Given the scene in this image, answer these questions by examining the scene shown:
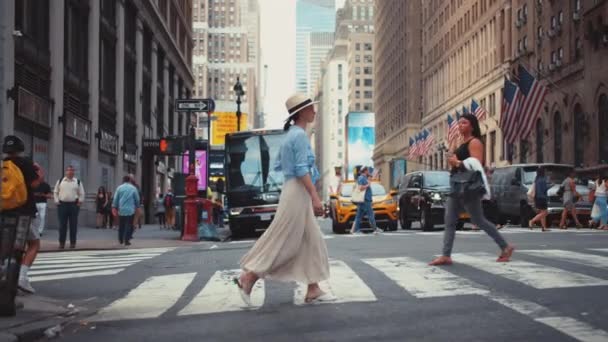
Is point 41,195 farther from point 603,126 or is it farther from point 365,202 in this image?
point 603,126

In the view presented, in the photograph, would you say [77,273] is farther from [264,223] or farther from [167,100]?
[167,100]

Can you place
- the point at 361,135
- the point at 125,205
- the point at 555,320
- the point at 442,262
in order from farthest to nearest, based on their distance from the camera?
the point at 361,135 < the point at 125,205 < the point at 442,262 < the point at 555,320

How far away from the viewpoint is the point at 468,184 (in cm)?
1025

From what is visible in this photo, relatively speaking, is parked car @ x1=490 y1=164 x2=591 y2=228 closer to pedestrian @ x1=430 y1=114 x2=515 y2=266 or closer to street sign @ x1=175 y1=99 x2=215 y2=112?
street sign @ x1=175 y1=99 x2=215 y2=112

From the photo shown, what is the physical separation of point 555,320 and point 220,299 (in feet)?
10.6

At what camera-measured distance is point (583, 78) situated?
4625 cm

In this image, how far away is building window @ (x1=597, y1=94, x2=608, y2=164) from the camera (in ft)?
141

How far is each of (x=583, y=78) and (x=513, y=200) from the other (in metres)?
21.7

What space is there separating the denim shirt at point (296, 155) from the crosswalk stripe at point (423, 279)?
5.21 ft

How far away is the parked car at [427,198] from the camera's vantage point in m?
23.5

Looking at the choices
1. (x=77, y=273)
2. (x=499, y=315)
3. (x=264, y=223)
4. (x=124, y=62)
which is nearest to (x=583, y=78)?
(x=124, y=62)

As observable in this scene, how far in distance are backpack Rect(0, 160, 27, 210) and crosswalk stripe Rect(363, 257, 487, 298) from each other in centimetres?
389

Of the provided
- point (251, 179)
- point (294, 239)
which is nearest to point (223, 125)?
point (251, 179)

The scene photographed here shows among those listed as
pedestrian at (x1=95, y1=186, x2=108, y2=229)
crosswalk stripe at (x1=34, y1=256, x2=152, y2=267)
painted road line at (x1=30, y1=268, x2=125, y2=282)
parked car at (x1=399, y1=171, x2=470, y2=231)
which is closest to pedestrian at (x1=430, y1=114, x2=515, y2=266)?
painted road line at (x1=30, y1=268, x2=125, y2=282)
